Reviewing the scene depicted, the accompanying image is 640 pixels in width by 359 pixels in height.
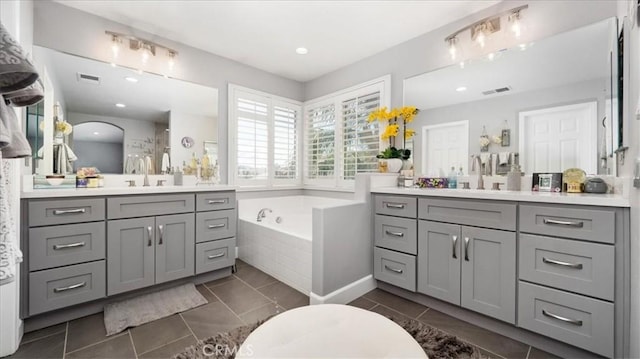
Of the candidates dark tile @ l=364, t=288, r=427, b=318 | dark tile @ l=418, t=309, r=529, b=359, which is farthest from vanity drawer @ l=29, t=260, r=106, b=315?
dark tile @ l=418, t=309, r=529, b=359

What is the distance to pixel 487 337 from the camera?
167 centimetres

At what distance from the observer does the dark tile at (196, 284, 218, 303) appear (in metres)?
2.14

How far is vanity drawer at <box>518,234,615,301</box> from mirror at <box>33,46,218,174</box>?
303cm

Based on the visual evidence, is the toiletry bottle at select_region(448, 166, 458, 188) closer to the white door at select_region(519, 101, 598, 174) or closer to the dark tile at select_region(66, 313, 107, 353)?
the white door at select_region(519, 101, 598, 174)

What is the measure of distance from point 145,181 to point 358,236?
6.99 ft

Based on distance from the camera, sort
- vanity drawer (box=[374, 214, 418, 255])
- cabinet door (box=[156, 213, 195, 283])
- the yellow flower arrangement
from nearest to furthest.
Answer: vanity drawer (box=[374, 214, 418, 255]) < cabinet door (box=[156, 213, 195, 283]) < the yellow flower arrangement

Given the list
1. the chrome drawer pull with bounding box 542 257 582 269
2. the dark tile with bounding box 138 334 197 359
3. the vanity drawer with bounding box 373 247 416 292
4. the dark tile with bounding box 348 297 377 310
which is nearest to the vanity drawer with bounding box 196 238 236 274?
the dark tile with bounding box 138 334 197 359

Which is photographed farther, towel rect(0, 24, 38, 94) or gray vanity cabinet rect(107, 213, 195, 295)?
gray vanity cabinet rect(107, 213, 195, 295)

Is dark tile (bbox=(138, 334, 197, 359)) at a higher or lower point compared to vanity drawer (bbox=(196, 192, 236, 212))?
lower

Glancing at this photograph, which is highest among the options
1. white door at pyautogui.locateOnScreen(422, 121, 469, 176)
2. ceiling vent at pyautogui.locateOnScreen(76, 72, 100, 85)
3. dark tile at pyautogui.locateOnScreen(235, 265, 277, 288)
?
ceiling vent at pyautogui.locateOnScreen(76, 72, 100, 85)

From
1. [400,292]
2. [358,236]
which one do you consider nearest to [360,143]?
[358,236]

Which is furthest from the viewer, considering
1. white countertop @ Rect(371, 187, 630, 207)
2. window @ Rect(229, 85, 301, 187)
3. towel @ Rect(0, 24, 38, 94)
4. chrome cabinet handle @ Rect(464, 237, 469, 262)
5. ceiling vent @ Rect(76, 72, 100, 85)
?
window @ Rect(229, 85, 301, 187)

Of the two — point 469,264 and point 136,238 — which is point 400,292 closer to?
point 469,264

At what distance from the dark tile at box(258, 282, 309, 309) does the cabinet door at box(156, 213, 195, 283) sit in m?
0.69
